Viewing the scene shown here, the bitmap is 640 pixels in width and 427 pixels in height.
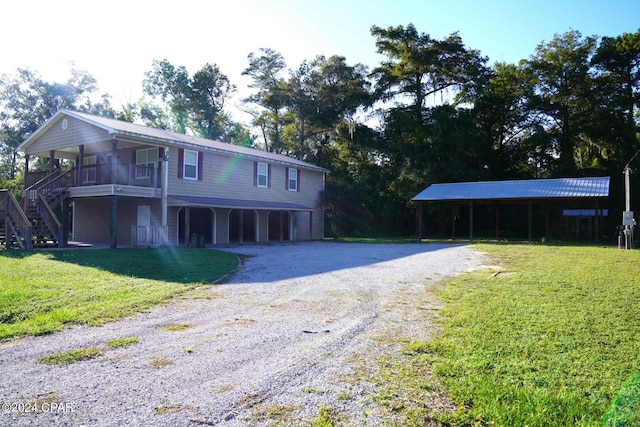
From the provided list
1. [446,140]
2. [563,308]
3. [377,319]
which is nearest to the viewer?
[377,319]

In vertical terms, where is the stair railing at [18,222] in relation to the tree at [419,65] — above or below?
below

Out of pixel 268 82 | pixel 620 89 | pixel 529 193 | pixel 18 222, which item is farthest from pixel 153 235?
pixel 620 89

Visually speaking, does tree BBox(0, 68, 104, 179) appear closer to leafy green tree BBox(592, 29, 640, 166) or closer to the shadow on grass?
the shadow on grass

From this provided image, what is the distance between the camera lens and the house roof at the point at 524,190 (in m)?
20.6

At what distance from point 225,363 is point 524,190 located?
21994 millimetres

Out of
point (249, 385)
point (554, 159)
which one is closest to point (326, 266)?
point (249, 385)

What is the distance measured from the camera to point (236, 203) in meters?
19.5

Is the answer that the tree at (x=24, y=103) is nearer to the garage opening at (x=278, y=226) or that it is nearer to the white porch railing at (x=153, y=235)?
the garage opening at (x=278, y=226)

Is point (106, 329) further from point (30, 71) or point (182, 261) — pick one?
point (30, 71)

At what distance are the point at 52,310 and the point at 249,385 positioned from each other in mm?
3941

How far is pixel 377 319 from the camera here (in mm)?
5625

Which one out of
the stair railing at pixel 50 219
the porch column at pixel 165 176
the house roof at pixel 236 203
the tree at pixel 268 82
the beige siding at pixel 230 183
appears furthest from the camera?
the tree at pixel 268 82

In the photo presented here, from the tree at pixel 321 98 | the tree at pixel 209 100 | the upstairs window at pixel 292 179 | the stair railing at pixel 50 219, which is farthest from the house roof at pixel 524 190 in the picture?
the tree at pixel 209 100

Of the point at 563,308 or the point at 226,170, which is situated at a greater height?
the point at 226,170
